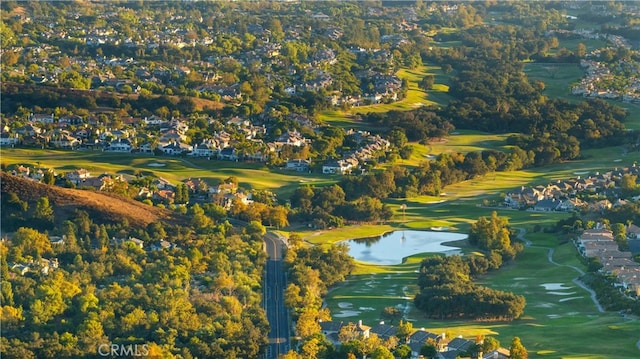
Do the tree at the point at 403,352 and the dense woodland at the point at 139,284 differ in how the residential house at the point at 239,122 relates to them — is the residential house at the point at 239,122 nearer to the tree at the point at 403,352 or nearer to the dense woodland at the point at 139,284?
the dense woodland at the point at 139,284

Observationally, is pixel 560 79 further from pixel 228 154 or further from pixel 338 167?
pixel 228 154

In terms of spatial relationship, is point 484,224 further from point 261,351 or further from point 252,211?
point 261,351

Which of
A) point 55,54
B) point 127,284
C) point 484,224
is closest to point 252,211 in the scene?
point 484,224

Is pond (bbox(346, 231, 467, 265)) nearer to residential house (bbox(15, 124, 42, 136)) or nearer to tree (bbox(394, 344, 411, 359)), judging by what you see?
tree (bbox(394, 344, 411, 359))

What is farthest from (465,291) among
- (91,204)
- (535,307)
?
(91,204)

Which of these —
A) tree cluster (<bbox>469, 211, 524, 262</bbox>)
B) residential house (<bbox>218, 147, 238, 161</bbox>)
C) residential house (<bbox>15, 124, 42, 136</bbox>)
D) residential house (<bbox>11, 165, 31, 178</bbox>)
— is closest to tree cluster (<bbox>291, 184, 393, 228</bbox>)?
tree cluster (<bbox>469, 211, 524, 262</bbox>)
